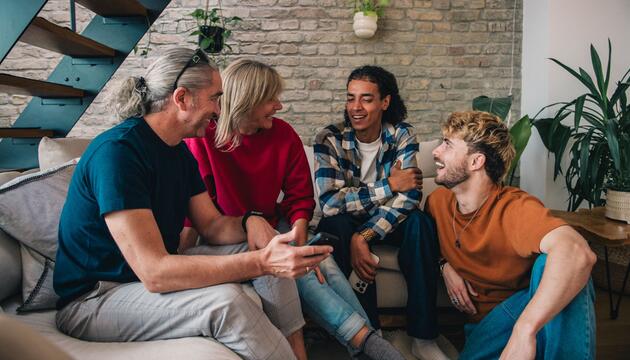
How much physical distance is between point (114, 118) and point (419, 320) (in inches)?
52.2

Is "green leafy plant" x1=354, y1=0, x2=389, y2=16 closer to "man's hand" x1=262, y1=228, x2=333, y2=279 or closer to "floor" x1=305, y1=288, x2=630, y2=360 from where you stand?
"floor" x1=305, y1=288, x2=630, y2=360

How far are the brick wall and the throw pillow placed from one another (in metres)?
2.06

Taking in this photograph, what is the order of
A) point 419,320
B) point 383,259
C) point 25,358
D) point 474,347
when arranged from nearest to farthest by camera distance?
point 25,358 < point 474,347 < point 419,320 < point 383,259

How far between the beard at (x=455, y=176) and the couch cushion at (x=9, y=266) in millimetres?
1464

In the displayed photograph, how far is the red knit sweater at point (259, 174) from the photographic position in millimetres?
1991

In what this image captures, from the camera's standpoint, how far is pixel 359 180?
232 centimetres

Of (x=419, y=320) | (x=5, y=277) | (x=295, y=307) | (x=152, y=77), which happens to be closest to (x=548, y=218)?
(x=419, y=320)

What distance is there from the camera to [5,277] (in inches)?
56.9

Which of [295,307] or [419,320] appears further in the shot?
[419,320]

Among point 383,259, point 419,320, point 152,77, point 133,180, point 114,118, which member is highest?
point 152,77

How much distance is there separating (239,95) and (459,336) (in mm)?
1503

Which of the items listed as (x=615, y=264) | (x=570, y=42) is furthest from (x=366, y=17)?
(x=615, y=264)

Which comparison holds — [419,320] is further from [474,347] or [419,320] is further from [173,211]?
[173,211]

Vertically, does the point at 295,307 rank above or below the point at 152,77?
below
